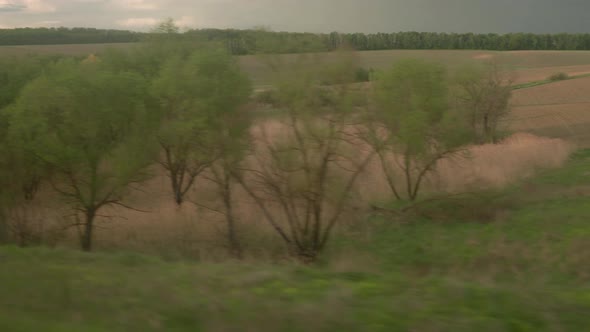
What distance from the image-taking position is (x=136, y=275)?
8.78 metres

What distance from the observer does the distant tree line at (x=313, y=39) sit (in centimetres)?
1720

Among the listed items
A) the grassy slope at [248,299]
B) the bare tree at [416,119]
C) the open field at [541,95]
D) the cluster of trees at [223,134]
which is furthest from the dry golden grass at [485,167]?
the grassy slope at [248,299]

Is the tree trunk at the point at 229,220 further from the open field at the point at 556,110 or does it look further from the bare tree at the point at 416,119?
the open field at the point at 556,110

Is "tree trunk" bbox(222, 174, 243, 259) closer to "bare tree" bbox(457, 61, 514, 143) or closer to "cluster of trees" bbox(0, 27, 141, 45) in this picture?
"bare tree" bbox(457, 61, 514, 143)

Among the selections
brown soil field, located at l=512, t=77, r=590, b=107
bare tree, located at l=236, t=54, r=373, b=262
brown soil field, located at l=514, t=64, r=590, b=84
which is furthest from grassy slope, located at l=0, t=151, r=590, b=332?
brown soil field, located at l=514, t=64, r=590, b=84

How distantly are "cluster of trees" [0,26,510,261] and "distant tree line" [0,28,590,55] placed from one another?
0.74 metres

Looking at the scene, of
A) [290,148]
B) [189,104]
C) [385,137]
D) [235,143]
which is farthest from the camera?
[385,137]

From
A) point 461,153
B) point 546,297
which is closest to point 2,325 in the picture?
point 546,297

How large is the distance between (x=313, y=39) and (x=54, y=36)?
57978mm

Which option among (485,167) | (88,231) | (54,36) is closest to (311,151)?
(88,231)

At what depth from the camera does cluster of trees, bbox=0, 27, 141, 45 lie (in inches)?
2429

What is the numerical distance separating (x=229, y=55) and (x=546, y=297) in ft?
58.1

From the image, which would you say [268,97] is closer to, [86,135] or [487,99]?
[86,135]

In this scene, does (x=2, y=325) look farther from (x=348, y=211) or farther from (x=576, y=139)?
(x=576, y=139)
